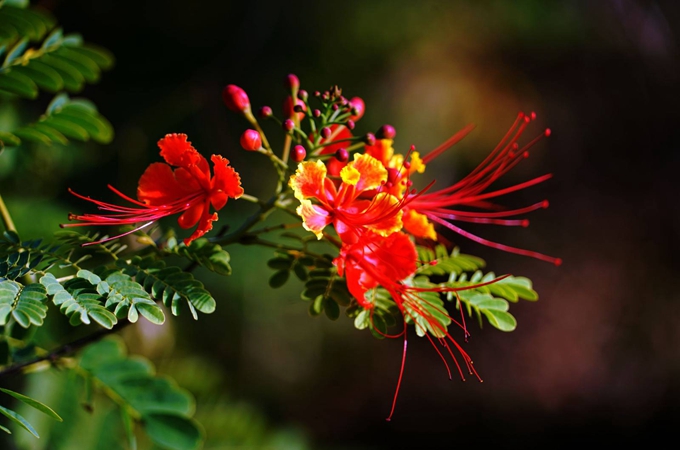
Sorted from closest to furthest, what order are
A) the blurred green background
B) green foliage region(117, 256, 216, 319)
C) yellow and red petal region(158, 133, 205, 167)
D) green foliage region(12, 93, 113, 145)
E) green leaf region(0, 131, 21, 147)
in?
green foliage region(117, 256, 216, 319)
yellow and red petal region(158, 133, 205, 167)
green leaf region(0, 131, 21, 147)
green foliage region(12, 93, 113, 145)
the blurred green background

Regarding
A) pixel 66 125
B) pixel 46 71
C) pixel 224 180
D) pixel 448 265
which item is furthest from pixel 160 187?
pixel 448 265

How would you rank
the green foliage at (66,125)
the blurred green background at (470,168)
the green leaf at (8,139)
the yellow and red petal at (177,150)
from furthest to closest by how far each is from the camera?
the blurred green background at (470,168) < the green foliage at (66,125) < the green leaf at (8,139) < the yellow and red petal at (177,150)

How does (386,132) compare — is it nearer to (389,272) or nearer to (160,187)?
(389,272)

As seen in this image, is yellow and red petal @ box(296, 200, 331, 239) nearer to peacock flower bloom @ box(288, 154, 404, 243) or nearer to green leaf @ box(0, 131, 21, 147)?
peacock flower bloom @ box(288, 154, 404, 243)

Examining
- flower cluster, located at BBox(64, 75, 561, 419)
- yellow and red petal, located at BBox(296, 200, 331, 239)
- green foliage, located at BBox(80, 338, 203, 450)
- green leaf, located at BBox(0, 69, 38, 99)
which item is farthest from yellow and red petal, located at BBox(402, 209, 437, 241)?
green leaf, located at BBox(0, 69, 38, 99)

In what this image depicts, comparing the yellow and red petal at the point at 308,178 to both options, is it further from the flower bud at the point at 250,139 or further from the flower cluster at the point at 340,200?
the flower bud at the point at 250,139

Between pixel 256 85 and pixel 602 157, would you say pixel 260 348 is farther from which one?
pixel 602 157

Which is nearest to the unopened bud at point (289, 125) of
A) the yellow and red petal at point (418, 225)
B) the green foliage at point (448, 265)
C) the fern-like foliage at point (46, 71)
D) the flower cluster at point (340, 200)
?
the flower cluster at point (340, 200)
